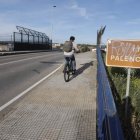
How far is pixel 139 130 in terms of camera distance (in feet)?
19.8

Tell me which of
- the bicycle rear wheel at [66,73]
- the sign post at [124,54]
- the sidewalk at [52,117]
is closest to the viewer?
the sidewalk at [52,117]

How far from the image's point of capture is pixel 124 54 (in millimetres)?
7090

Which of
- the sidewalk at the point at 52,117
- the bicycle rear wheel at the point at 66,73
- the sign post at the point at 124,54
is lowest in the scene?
the sidewalk at the point at 52,117

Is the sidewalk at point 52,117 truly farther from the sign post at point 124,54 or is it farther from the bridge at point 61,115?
the sign post at point 124,54

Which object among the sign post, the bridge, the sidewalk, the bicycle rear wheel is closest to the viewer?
the bridge

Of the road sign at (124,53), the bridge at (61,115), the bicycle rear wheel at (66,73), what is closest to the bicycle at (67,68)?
the bicycle rear wheel at (66,73)

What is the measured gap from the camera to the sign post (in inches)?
272

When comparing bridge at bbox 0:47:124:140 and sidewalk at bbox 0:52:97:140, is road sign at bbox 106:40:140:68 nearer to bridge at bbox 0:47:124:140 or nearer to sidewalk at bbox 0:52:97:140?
bridge at bbox 0:47:124:140

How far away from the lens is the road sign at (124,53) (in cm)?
692

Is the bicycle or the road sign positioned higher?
the road sign

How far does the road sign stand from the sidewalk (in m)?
1.30

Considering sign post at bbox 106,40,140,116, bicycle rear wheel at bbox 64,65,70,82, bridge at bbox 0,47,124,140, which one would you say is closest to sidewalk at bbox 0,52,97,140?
bridge at bbox 0,47,124,140

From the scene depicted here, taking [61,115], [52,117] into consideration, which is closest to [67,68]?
[61,115]

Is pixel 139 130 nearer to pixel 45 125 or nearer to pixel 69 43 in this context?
pixel 45 125
